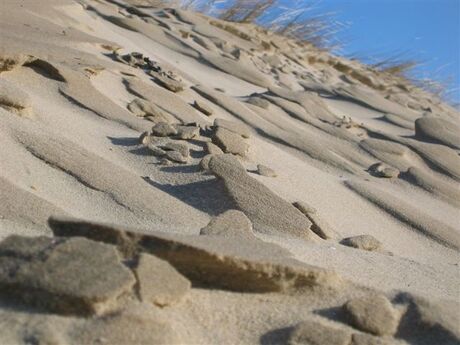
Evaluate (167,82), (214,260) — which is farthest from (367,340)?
(167,82)

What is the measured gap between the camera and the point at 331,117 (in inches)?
145

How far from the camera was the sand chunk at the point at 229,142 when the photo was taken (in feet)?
7.32

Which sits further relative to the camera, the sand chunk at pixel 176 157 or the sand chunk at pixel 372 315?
the sand chunk at pixel 176 157

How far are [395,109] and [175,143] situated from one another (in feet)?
9.85

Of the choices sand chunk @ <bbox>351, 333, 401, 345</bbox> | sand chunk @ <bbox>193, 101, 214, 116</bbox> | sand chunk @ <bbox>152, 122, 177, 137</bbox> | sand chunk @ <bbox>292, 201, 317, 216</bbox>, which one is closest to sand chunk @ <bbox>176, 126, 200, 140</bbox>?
sand chunk @ <bbox>152, 122, 177, 137</bbox>

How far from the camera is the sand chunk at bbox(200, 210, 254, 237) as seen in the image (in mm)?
1454

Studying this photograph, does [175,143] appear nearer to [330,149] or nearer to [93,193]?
[93,193]

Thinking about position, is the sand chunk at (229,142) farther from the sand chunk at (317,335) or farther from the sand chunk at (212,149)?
the sand chunk at (317,335)

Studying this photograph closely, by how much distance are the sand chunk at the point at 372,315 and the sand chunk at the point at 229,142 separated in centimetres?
116

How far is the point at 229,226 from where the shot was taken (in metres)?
1.52

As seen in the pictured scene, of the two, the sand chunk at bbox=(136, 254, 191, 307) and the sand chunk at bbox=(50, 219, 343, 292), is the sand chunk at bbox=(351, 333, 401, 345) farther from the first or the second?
the sand chunk at bbox=(136, 254, 191, 307)

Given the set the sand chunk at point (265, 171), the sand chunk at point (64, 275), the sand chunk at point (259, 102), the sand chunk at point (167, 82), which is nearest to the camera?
the sand chunk at point (64, 275)

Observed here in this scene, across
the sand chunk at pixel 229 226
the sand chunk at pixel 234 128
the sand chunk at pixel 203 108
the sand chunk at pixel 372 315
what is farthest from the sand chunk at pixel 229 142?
the sand chunk at pixel 372 315

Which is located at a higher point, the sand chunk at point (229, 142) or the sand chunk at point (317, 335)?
the sand chunk at point (317, 335)
